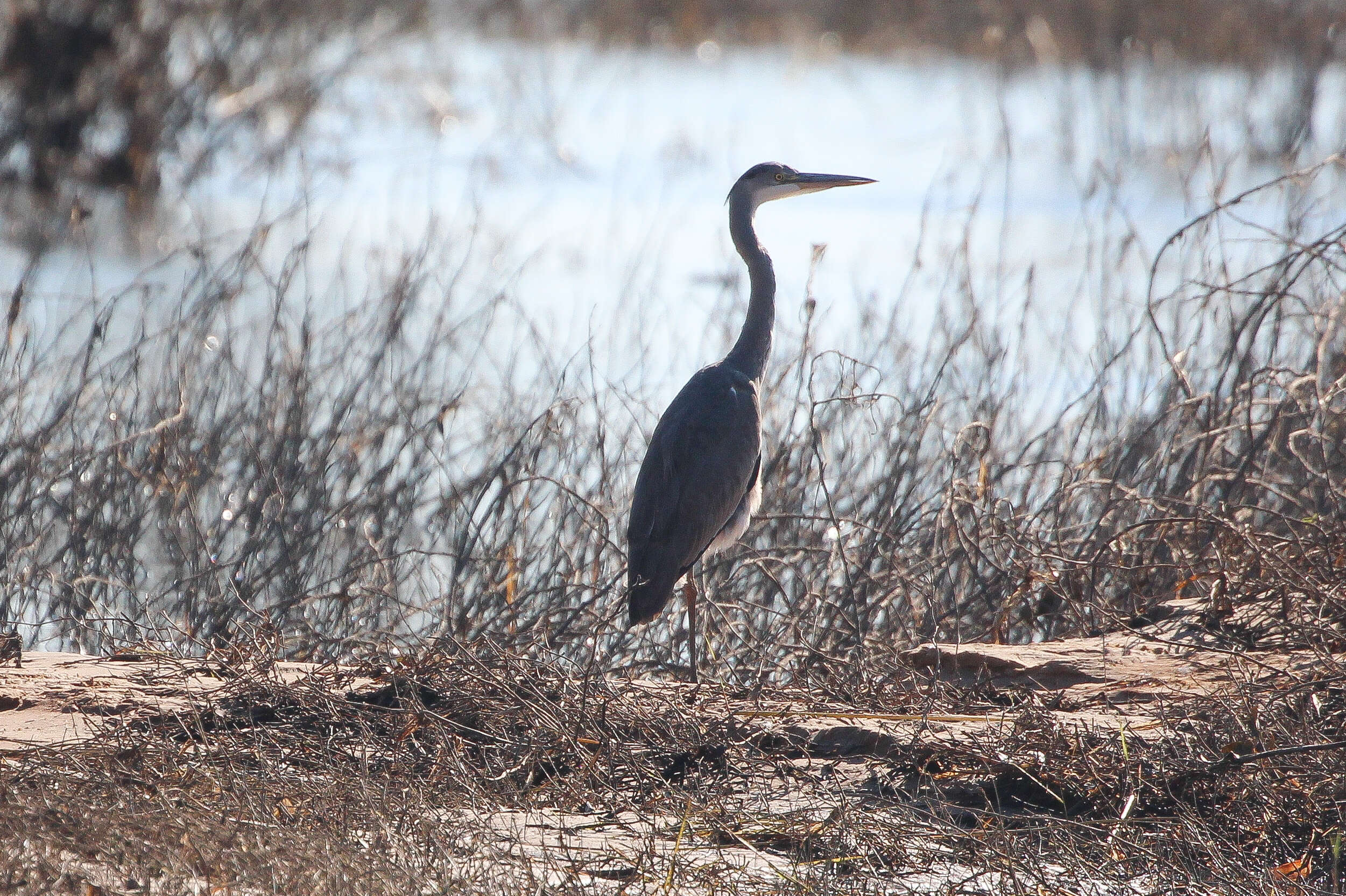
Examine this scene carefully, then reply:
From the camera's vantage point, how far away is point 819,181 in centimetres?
615

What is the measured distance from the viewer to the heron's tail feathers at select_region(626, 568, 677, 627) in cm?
496

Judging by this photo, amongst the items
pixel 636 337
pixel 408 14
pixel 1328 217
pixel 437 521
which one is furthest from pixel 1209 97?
pixel 437 521

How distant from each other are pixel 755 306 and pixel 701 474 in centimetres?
90

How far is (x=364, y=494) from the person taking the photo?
20.6 feet

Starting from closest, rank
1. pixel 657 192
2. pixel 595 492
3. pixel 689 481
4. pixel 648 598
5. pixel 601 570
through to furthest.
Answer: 1. pixel 648 598
2. pixel 689 481
3. pixel 601 570
4. pixel 595 492
5. pixel 657 192

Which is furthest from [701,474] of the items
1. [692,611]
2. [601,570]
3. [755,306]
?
[601,570]

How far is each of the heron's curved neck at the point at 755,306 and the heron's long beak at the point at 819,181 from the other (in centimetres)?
29

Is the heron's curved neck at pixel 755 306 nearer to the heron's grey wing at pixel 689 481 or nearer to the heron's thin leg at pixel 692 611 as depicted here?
the heron's grey wing at pixel 689 481

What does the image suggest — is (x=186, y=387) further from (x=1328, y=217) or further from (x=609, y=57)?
(x=609, y=57)

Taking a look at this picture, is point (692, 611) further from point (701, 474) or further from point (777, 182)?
point (777, 182)

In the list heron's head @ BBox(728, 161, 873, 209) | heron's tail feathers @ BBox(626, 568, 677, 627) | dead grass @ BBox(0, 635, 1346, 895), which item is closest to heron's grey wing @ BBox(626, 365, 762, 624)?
heron's tail feathers @ BBox(626, 568, 677, 627)

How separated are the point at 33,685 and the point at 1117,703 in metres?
3.05

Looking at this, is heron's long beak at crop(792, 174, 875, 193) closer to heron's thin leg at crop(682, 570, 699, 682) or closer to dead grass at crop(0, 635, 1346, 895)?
heron's thin leg at crop(682, 570, 699, 682)

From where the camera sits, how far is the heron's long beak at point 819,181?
606cm
